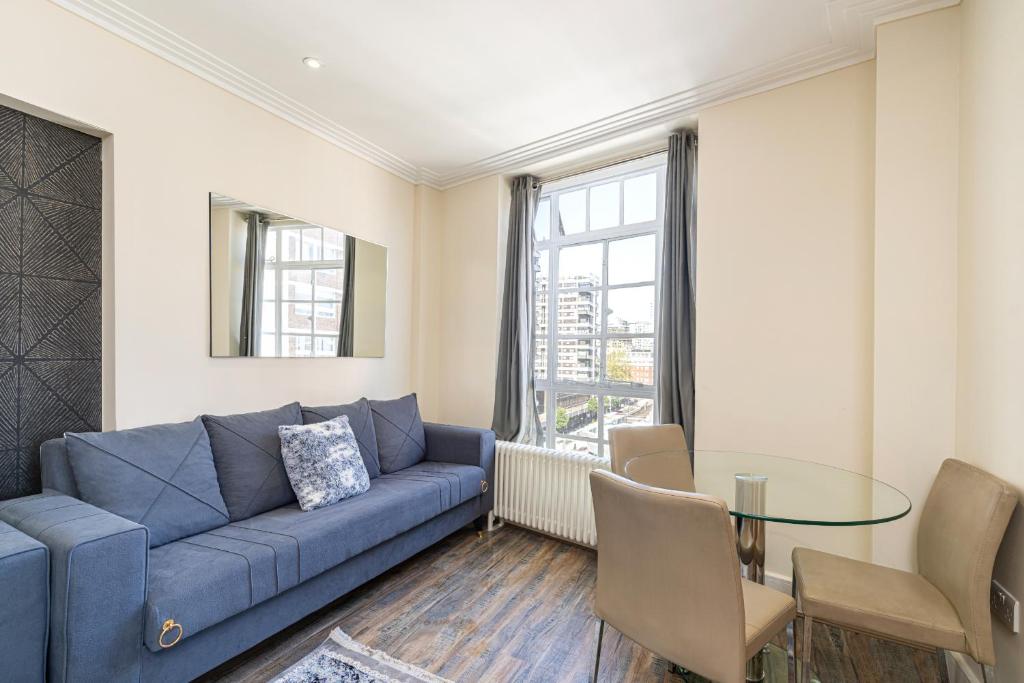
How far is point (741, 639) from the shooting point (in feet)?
4.08

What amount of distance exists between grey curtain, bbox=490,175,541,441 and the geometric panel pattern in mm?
2381

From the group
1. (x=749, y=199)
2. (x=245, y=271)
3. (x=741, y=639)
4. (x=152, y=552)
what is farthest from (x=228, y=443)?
(x=749, y=199)

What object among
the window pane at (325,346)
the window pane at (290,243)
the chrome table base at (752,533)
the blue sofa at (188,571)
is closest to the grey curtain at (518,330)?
the blue sofa at (188,571)

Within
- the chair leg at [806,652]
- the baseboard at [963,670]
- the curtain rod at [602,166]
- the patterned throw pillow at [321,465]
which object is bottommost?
the baseboard at [963,670]

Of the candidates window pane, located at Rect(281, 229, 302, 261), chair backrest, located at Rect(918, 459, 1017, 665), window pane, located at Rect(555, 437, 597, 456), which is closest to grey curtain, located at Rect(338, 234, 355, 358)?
window pane, located at Rect(281, 229, 302, 261)

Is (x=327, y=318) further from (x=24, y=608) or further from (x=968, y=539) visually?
(x=968, y=539)

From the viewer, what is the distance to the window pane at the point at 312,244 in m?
2.95

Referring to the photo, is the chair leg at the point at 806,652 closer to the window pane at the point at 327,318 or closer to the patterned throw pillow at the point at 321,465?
the patterned throw pillow at the point at 321,465

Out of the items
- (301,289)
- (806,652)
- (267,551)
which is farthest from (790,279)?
(301,289)

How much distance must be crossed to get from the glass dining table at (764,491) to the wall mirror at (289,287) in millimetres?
2184

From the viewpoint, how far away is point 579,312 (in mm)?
3547

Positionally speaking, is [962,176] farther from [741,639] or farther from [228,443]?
[228,443]

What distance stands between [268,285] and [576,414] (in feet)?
7.58

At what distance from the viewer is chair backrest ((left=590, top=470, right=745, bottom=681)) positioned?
1239 mm
